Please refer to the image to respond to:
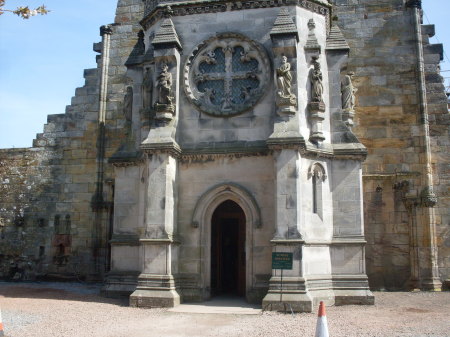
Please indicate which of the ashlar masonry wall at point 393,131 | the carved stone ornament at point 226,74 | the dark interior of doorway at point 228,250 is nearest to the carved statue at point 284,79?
the carved stone ornament at point 226,74

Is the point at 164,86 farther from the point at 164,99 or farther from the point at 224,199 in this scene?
the point at 224,199

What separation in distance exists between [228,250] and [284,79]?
581 cm

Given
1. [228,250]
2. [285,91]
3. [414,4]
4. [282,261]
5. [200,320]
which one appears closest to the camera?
[200,320]

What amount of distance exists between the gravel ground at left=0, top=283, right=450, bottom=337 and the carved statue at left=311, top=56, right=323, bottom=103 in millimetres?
5748

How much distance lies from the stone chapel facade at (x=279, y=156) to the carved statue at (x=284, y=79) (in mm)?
54

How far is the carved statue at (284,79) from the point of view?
1427 cm

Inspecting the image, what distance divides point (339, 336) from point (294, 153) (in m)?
5.26

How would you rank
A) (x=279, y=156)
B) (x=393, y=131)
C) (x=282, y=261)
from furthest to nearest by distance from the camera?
(x=393, y=131), (x=279, y=156), (x=282, y=261)

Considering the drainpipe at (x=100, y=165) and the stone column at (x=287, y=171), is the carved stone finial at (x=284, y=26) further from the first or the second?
the drainpipe at (x=100, y=165)

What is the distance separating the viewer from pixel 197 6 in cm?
1566

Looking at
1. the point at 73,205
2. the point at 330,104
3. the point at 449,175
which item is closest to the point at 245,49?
the point at 330,104

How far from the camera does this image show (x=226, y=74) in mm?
15445

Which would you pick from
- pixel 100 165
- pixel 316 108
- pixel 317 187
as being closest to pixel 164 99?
pixel 316 108

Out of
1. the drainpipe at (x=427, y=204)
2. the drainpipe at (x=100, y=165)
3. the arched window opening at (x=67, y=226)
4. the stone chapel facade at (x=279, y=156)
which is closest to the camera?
the stone chapel facade at (x=279, y=156)
